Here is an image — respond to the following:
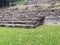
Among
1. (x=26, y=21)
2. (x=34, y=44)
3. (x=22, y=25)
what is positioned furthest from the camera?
(x=26, y=21)

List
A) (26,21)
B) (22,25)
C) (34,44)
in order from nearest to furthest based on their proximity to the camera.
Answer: (34,44) → (22,25) → (26,21)

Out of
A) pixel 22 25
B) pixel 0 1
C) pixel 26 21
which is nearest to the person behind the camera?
pixel 22 25

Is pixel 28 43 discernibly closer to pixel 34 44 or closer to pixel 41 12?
pixel 34 44

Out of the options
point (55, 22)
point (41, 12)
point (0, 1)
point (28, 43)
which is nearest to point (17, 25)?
point (55, 22)

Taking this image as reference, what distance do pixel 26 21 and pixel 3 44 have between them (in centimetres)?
689

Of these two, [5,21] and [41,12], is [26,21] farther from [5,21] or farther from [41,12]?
[41,12]

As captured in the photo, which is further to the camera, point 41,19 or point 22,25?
point 41,19

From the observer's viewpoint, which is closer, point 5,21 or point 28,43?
point 28,43

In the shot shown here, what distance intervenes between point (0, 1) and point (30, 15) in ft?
47.5

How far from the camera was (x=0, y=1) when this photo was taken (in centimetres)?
3134

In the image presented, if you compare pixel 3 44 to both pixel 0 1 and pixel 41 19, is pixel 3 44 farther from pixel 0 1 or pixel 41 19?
pixel 0 1

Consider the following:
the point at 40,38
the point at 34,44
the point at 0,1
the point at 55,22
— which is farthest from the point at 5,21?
the point at 0,1

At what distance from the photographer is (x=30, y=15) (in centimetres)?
1795

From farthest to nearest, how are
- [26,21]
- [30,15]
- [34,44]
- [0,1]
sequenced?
1. [0,1]
2. [30,15]
3. [26,21]
4. [34,44]
